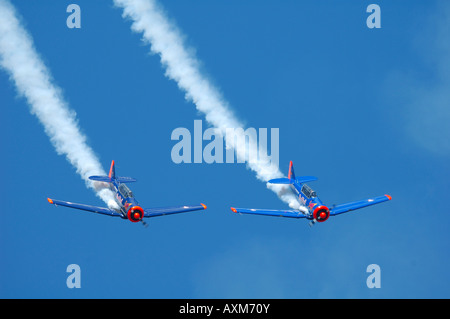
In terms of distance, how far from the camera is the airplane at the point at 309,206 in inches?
2876

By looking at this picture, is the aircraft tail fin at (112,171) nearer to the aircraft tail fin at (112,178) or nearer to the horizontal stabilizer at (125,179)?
the aircraft tail fin at (112,178)

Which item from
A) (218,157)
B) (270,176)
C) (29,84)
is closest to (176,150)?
(218,157)

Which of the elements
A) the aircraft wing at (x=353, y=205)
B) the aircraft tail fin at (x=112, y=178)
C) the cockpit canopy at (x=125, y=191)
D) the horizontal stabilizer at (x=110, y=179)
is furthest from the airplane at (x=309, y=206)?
the aircraft tail fin at (x=112, y=178)

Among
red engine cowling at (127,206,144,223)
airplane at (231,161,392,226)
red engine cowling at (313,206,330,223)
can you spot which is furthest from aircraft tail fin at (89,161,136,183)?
red engine cowling at (313,206,330,223)

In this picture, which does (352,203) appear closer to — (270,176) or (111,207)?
(270,176)

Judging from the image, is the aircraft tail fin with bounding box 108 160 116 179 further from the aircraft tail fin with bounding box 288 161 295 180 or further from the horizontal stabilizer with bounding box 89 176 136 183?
the aircraft tail fin with bounding box 288 161 295 180

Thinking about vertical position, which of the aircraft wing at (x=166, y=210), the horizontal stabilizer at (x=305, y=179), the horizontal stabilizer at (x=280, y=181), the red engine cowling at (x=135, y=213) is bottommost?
the red engine cowling at (x=135, y=213)

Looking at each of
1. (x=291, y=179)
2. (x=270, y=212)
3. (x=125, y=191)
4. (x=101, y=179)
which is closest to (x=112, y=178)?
(x=101, y=179)

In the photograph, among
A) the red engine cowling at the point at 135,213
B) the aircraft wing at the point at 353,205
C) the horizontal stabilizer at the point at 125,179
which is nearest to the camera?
the red engine cowling at the point at 135,213

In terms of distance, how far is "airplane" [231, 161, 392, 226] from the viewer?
7306cm

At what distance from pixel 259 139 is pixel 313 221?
9.36 metres

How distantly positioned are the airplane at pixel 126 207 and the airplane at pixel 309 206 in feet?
16.6

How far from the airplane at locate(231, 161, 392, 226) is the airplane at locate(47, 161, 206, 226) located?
5.07 metres

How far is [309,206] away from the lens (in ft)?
243
